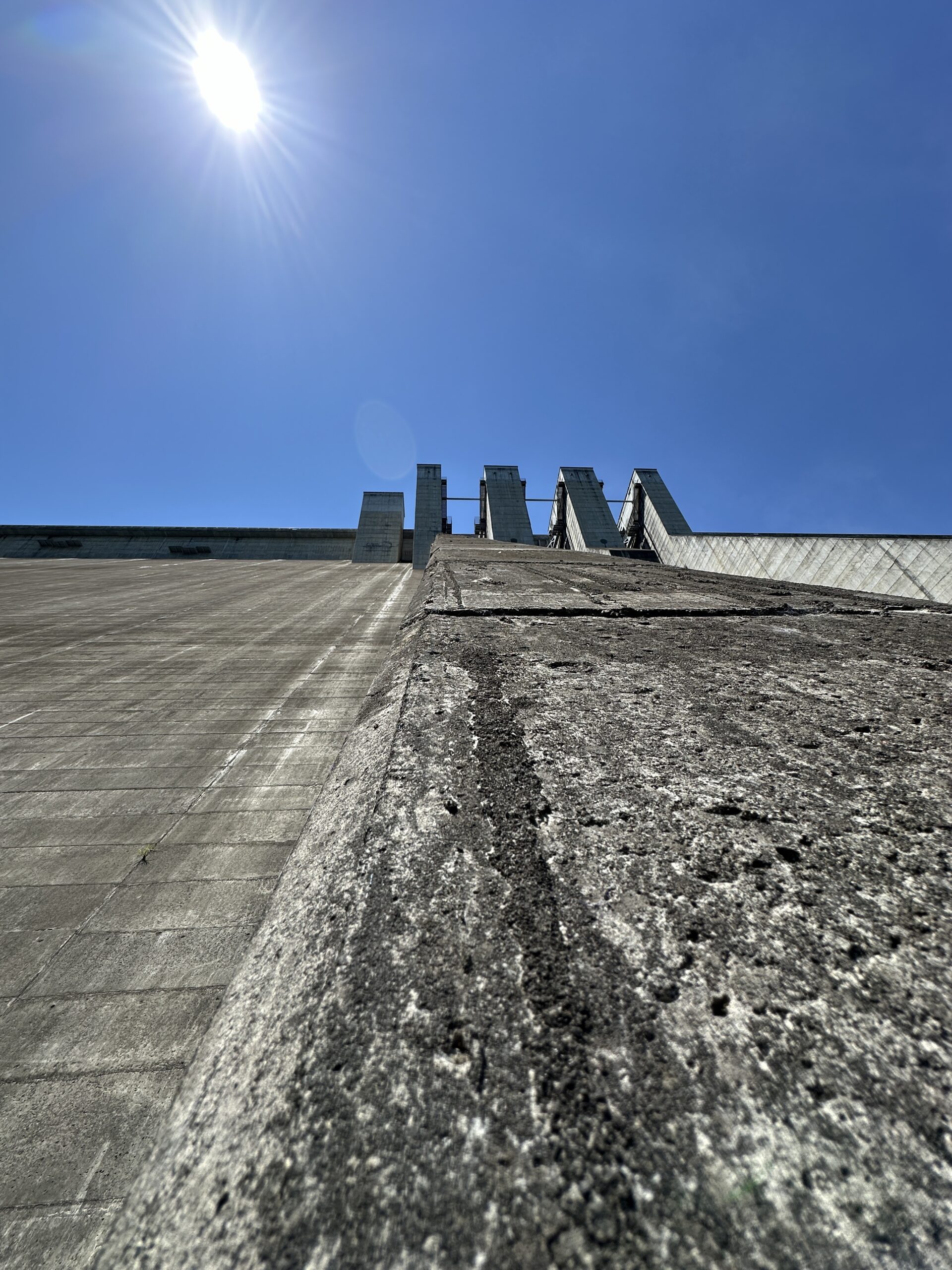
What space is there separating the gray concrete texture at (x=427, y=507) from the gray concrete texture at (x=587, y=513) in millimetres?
4485

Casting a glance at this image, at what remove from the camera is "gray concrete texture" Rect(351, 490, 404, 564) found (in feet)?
61.0

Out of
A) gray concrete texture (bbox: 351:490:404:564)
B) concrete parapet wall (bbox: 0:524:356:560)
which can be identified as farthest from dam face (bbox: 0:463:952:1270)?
concrete parapet wall (bbox: 0:524:356:560)

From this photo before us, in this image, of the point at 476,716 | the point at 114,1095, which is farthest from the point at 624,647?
the point at 114,1095

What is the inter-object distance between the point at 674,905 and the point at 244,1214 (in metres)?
0.53

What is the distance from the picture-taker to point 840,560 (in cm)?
689

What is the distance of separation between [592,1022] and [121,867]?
2.11 m

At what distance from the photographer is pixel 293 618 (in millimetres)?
6750

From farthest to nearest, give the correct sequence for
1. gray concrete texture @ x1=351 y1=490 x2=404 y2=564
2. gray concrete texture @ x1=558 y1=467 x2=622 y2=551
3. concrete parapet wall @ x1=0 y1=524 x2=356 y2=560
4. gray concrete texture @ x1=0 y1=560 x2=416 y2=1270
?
concrete parapet wall @ x1=0 y1=524 x2=356 y2=560
gray concrete texture @ x1=351 y1=490 x2=404 y2=564
gray concrete texture @ x1=558 y1=467 x2=622 y2=551
gray concrete texture @ x1=0 y1=560 x2=416 y2=1270

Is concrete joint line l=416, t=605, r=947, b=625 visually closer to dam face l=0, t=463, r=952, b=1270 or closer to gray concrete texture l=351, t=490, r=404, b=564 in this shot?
dam face l=0, t=463, r=952, b=1270

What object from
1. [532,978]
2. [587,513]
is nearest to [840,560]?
[532,978]

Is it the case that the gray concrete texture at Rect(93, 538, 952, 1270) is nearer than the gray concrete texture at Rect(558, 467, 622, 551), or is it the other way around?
the gray concrete texture at Rect(93, 538, 952, 1270)

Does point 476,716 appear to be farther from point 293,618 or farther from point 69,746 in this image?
point 293,618

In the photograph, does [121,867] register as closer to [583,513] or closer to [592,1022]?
[592,1022]

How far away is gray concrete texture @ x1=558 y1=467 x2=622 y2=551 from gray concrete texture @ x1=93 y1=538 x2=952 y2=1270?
Answer: 14.9 meters
